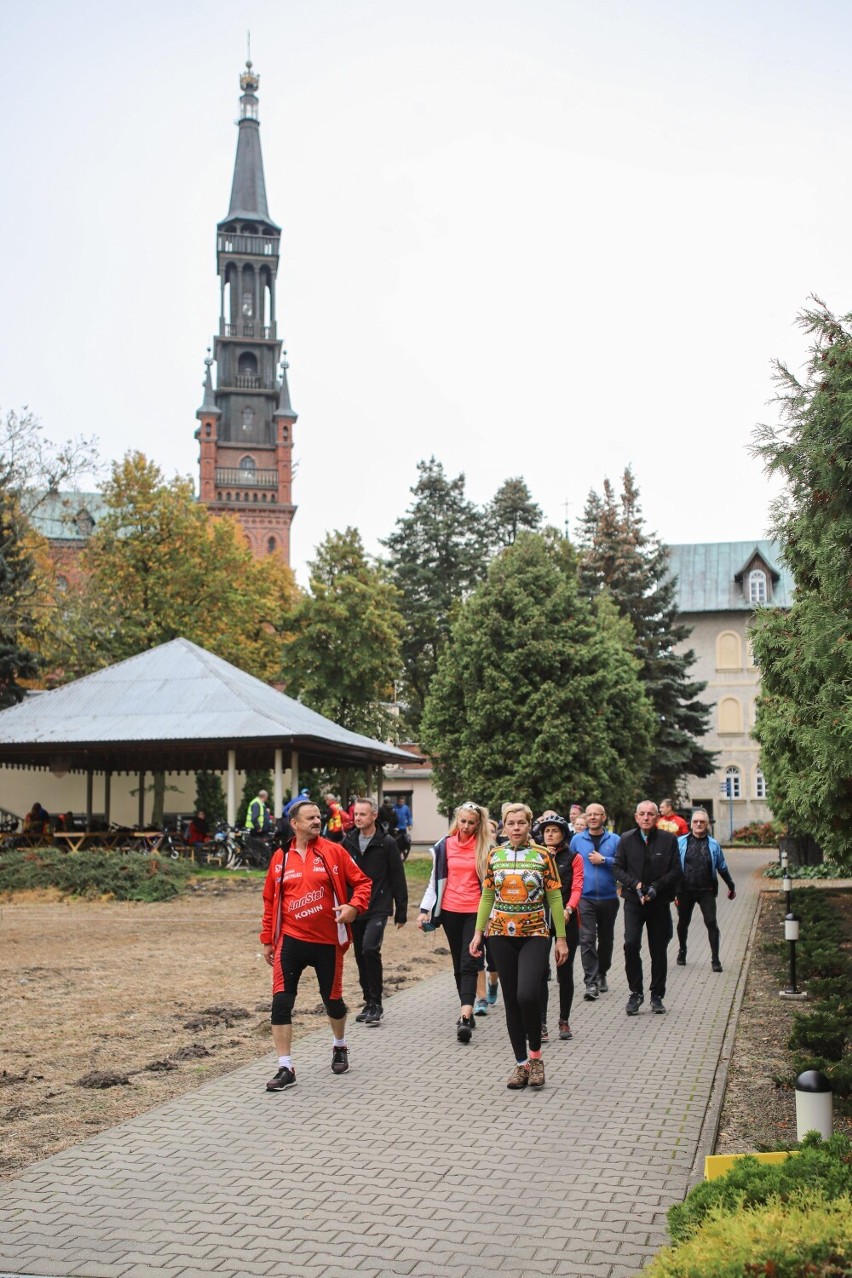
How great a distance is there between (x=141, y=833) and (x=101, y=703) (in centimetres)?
390

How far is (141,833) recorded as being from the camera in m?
32.1

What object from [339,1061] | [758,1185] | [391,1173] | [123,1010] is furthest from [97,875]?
[758,1185]

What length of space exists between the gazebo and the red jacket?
67.0ft

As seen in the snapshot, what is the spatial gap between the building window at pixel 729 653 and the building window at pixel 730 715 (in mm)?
1697

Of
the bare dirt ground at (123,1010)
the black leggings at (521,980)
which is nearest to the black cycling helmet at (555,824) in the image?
the bare dirt ground at (123,1010)

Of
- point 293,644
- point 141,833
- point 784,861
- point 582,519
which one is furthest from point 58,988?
point 582,519

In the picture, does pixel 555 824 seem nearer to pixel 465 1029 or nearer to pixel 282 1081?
pixel 465 1029

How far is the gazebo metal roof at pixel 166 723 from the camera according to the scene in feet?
101

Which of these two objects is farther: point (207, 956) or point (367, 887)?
point (207, 956)

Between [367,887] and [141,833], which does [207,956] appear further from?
[141,833]

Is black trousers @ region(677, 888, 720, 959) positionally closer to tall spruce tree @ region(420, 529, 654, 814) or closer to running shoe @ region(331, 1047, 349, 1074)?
running shoe @ region(331, 1047, 349, 1074)

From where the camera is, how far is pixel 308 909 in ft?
29.1

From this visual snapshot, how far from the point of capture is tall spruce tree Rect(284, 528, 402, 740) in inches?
1973

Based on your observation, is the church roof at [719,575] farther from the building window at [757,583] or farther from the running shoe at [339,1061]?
the running shoe at [339,1061]
